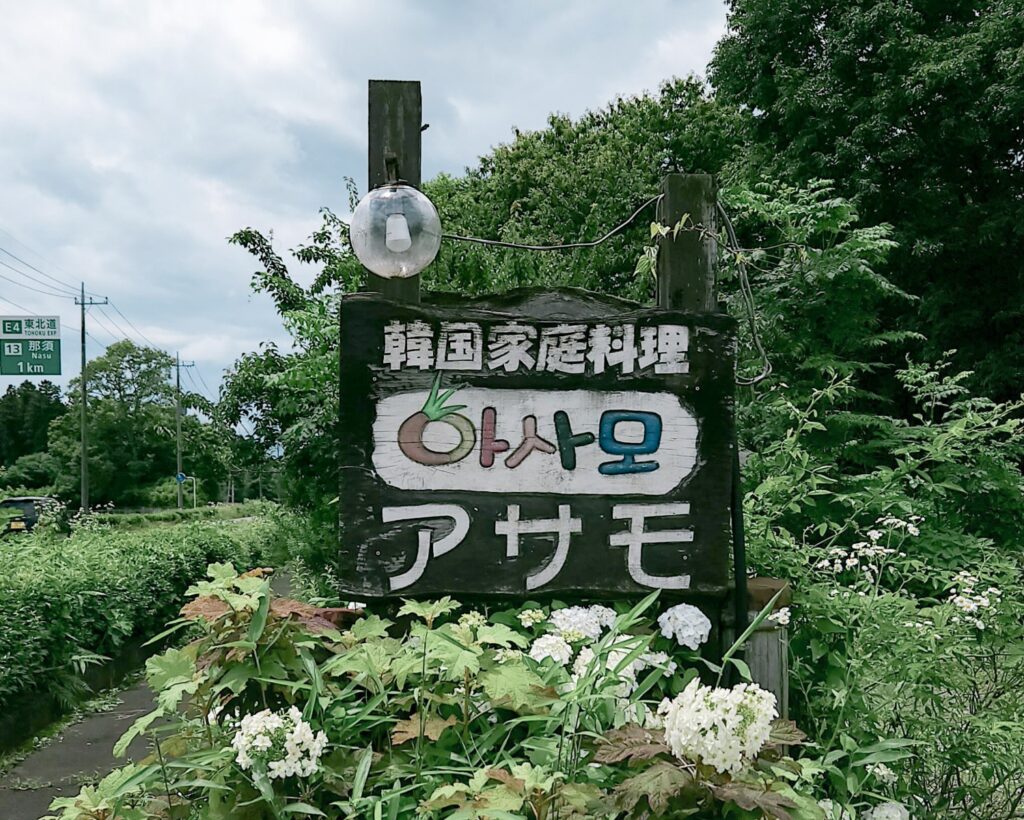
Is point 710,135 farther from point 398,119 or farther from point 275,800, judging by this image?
point 275,800

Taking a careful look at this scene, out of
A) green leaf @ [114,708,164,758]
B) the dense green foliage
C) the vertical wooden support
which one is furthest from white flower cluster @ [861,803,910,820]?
green leaf @ [114,708,164,758]

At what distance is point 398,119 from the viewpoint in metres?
2.93

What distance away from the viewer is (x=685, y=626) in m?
2.68

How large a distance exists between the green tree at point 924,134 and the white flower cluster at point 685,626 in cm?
1081

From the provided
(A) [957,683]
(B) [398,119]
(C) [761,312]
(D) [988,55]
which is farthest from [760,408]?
(D) [988,55]

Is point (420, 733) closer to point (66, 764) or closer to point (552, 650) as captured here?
point (552, 650)

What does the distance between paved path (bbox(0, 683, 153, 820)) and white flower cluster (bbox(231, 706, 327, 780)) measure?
289cm

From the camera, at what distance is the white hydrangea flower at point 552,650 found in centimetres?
221

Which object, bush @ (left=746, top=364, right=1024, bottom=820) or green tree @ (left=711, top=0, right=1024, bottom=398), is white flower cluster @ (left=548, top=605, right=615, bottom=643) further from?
green tree @ (left=711, top=0, right=1024, bottom=398)

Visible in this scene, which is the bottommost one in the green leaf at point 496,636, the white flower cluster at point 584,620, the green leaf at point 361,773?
the green leaf at point 361,773

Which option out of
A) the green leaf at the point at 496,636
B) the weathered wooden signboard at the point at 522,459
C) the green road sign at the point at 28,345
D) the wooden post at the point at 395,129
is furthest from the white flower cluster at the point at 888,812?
the green road sign at the point at 28,345

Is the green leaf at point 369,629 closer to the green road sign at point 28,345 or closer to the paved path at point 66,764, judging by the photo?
the paved path at point 66,764

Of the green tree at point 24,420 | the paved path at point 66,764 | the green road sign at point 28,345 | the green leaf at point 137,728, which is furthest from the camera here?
the green tree at point 24,420

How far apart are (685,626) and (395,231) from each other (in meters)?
1.64
